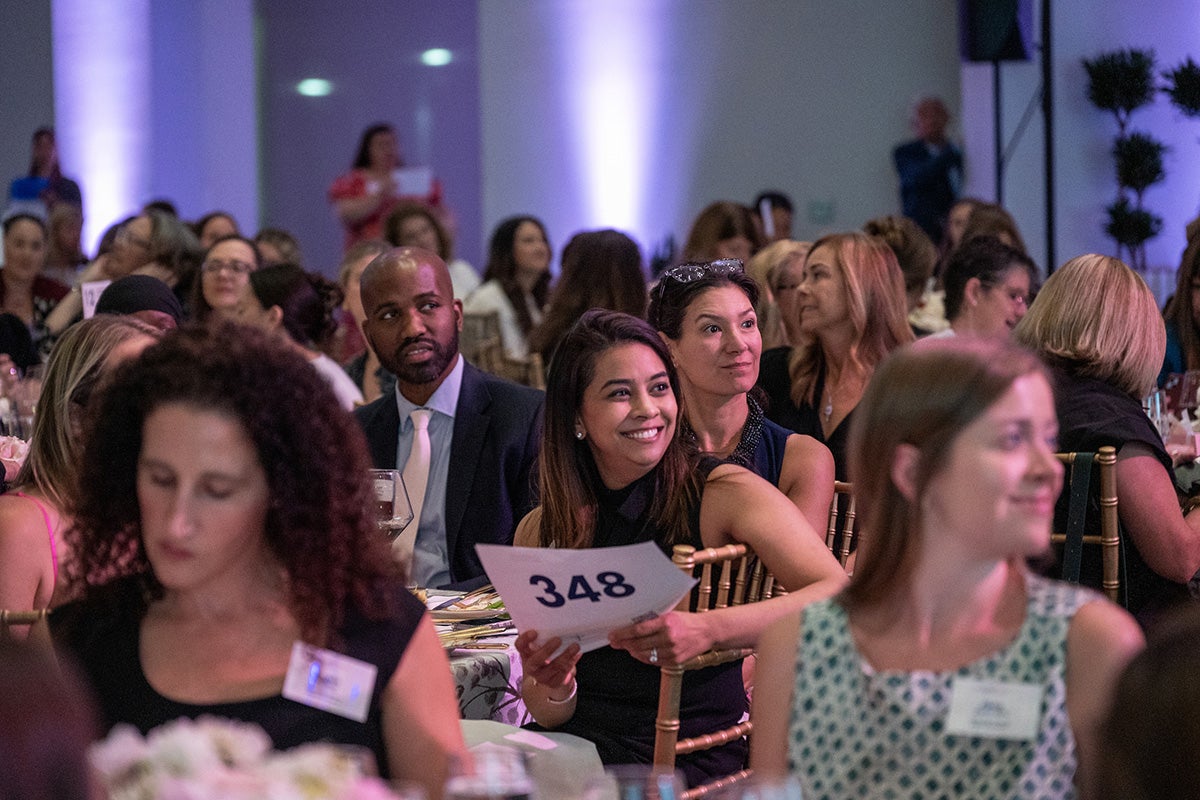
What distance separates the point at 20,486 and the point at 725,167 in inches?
356

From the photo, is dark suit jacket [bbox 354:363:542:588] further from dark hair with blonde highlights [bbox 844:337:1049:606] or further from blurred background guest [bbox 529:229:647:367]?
dark hair with blonde highlights [bbox 844:337:1049:606]

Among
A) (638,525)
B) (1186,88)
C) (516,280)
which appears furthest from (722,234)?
(638,525)

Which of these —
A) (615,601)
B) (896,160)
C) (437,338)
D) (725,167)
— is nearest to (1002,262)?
(437,338)

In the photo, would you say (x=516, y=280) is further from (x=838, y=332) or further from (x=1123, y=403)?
(x=1123, y=403)

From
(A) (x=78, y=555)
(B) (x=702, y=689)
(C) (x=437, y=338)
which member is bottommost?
(B) (x=702, y=689)

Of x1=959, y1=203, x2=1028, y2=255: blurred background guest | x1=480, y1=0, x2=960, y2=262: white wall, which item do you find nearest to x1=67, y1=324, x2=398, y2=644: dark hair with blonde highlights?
x1=959, y1=203, x2=1028, y2=255: blurred background guest

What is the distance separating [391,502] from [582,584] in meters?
0.77

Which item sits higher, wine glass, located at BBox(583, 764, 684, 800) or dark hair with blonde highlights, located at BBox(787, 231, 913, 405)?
dark hair with blonde highlights, located at BBox(787, 231, 913, 405)

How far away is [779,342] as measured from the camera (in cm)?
578

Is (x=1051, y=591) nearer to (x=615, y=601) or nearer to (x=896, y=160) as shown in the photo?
(x=615, y=601)

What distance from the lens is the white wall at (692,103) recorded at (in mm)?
10992

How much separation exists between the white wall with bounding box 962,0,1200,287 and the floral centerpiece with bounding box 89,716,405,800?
764 cm

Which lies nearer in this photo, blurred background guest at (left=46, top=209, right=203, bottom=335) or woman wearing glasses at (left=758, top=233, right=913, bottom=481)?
woman wearing glasses at (left=758, top=233, right=913, bottom=481)

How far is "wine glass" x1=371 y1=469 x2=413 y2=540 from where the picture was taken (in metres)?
2.96
